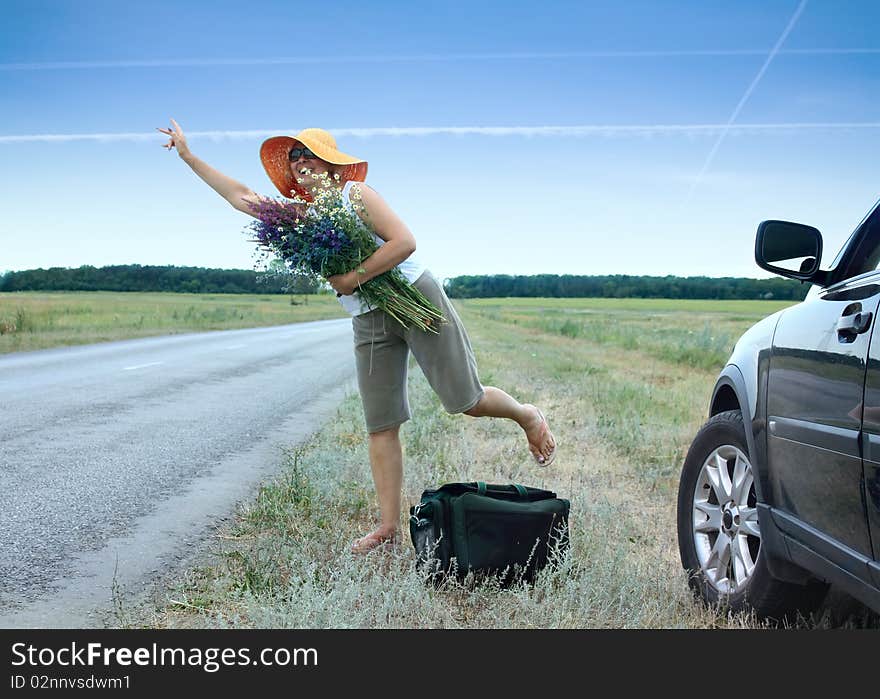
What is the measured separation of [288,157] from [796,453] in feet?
8.21

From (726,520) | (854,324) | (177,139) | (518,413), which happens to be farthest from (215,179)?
(854,324)

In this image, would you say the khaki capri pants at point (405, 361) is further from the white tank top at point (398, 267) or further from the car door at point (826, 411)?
the car door at point (826, 411)

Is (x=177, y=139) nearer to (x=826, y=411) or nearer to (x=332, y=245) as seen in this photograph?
(x=332, y=245)

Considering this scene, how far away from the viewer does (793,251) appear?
358 centimetres

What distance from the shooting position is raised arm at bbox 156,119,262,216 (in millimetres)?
4311

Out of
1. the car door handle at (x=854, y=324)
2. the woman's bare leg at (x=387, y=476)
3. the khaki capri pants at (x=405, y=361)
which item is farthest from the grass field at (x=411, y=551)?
the car door handle at (x=854, y=324)

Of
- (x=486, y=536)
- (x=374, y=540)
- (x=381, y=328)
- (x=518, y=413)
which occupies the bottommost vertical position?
(x=374, y=540)

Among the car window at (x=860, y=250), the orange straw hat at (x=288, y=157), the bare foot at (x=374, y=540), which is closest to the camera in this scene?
the car window at (x=860, y=250)

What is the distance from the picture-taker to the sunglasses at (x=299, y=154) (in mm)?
4223

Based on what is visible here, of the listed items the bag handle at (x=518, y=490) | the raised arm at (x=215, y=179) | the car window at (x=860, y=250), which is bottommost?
the bag handle at (x=518, y=490)

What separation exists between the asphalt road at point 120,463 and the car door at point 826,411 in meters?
2.43

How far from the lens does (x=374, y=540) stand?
432cm

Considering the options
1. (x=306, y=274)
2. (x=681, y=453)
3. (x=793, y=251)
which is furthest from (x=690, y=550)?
(x=681, y=453)

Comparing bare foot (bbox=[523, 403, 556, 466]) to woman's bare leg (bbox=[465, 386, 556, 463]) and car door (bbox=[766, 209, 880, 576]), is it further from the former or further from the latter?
car door (bbox=[766, 209, 880, 576])
